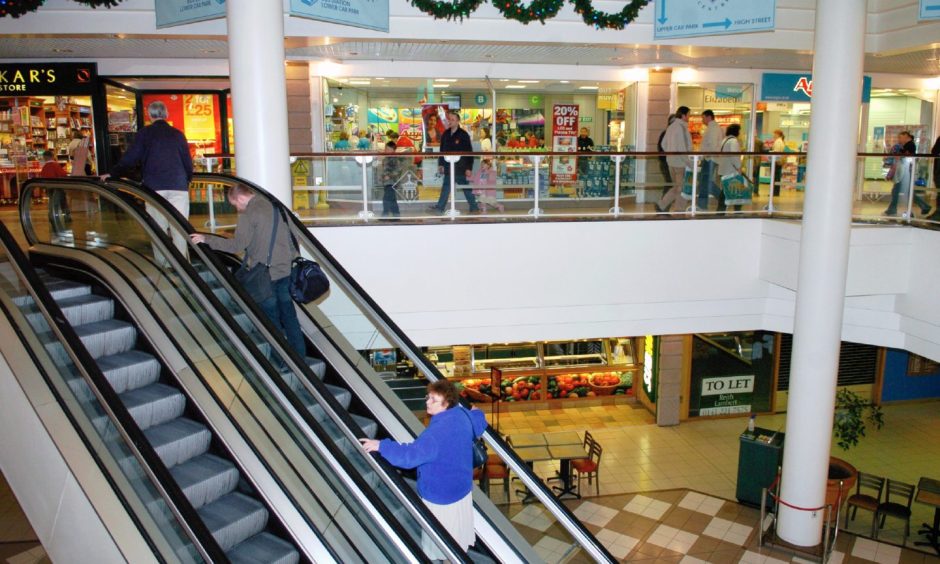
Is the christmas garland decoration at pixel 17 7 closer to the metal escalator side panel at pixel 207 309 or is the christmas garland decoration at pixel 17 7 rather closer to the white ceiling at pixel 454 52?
the white ceiling at pixel 454 52

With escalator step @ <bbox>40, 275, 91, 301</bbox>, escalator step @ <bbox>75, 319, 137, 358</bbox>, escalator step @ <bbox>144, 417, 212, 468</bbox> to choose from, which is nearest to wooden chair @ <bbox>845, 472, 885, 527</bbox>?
escalator step @ <bbox>144, 417, 212, 468</bbox>

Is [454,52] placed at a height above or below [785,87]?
above

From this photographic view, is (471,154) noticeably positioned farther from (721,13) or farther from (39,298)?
(39,298)

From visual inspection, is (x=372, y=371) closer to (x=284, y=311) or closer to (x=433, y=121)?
(x=284, y=311)

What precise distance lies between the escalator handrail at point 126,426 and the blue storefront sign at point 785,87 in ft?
43.6

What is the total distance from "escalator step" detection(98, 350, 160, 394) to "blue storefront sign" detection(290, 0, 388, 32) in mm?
4215

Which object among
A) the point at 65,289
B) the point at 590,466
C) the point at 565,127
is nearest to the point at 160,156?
the point at 65,289

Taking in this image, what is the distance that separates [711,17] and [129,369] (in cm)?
763

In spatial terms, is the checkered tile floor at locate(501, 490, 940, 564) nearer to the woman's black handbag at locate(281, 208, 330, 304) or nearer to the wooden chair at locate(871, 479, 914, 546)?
the wooden chair at locate(871, 479, 914, 546)

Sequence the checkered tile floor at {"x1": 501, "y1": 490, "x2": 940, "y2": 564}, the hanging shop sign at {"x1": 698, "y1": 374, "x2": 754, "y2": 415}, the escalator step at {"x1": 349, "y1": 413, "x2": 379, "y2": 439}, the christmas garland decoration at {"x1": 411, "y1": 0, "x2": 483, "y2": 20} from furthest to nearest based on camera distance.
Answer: the hanging shop sign at {"x1": 698, "y1": 374, "x2": 754, "y2": 415}
the christmas garland decoration at {"x1": 411, "y1": 0, "x2": 483, "y2": 20}
the checkered tile floor at {"x1": 501, "y1": 490, "x2": 940, "y2": 564}
the escalator step at {"x1": 349, "y1": 413, "x2": 379, "y2": 439}

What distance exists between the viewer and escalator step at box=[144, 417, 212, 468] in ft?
14.3

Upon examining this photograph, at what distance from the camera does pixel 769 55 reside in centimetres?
1204

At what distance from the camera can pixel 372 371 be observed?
5.68m

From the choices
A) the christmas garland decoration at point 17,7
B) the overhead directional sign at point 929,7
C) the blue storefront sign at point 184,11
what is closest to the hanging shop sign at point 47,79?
the christmas garland decoration at point 17,7
